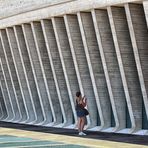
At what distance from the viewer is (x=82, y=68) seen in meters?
25.7

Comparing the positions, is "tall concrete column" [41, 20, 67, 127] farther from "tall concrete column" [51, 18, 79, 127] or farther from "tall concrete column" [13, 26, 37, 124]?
"tall concrete column" [13, 26, 37, 124]

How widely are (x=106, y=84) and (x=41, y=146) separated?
731 cm

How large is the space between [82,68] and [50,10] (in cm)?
335

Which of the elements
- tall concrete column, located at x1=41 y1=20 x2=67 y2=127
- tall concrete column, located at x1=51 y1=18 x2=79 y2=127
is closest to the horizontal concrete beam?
tall concrete column, located at x1=41 y1=20 x2=67 y2=127

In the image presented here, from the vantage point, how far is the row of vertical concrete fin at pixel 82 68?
74.1ft

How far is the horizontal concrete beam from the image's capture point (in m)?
23.2

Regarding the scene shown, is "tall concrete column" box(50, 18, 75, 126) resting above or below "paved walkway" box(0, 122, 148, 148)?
above

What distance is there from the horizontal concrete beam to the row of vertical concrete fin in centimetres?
37

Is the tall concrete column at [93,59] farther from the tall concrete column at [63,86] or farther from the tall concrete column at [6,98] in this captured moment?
the tall concrete column at [6,98]

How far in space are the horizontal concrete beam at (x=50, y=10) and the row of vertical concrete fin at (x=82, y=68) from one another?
0.37 metres

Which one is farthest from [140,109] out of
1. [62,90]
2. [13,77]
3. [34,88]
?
[13,77]

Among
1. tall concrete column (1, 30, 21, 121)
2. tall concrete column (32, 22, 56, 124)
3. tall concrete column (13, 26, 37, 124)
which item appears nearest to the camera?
tall concrete column (32, 22, 56, 124)

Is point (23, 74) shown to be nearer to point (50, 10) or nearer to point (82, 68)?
point (50, 10)

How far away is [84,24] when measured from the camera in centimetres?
2473
